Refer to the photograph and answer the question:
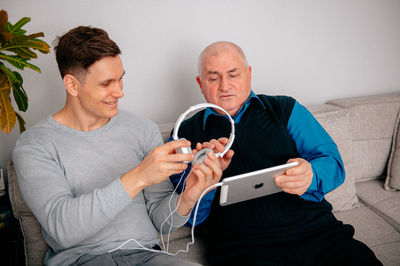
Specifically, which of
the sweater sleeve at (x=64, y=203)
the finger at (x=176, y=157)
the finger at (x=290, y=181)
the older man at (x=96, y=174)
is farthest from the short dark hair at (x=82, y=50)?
the finger at (x=290, y=181)

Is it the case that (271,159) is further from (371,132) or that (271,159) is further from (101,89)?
(371,132)

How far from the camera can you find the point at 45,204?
Result: 1.06m

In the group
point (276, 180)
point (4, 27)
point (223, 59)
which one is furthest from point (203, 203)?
point (4, 27)

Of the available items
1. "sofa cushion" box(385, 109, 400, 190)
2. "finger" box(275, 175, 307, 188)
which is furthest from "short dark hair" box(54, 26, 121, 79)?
"sofa cushion" box(385, 109, 400, 190)

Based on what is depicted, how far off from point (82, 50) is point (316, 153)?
120cm

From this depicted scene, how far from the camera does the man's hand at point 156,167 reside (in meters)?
1.00

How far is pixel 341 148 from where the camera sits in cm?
189

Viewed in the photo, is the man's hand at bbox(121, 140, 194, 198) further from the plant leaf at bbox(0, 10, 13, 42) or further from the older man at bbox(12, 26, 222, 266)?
the plant leaf at bbox(0, 10, 13, 42)

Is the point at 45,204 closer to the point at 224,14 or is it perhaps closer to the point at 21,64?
the point at 21,64

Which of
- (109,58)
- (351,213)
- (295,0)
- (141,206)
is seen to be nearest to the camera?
(109,58)

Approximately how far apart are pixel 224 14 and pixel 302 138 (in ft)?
3.41

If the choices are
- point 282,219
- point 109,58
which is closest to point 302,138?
point 282,219

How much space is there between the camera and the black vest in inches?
53.7

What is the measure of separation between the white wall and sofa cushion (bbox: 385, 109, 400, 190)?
1.78ft
